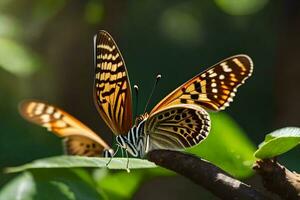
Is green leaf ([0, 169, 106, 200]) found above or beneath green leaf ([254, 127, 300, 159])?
beneath

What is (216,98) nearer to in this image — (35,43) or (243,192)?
(243,192)

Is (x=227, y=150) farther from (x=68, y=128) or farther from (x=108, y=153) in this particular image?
(x=68, y=128)

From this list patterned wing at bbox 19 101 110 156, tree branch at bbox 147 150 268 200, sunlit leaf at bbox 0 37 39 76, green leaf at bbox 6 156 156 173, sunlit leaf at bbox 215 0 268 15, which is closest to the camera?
tree branch at bbox 147 150 268 200

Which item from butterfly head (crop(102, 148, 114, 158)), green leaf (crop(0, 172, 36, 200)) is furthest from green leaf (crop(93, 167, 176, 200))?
green leaf (crop(0, 172, 36, 200))

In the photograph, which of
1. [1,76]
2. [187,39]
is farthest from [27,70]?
[187,39]

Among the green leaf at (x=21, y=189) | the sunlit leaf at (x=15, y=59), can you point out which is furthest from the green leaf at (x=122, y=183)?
the sunlit leaf at (x=15, y=59)

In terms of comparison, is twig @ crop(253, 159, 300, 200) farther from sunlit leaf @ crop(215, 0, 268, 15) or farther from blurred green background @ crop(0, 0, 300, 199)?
sunlit leaf @ crop(215, 0, 268, 15)

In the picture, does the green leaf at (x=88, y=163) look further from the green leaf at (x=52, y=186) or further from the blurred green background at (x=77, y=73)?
the blurred green background at (x=77, y=73)
